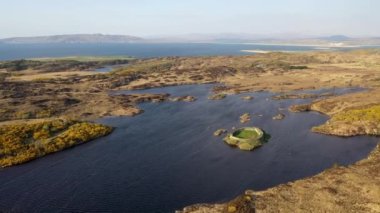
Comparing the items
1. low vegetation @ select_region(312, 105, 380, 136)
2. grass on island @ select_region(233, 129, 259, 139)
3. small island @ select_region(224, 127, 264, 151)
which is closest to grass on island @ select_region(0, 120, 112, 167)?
small island @ select_region(224, 127, 264, 151)

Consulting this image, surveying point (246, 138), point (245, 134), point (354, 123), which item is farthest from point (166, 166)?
point (354, 123)

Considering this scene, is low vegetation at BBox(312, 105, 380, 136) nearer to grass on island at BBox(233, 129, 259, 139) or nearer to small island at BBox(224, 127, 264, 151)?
small island at BBox(224, 127, 264, 151)

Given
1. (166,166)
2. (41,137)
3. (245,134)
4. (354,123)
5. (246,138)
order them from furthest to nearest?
(354,123)
(245,134)
(41,137)
(246,138)
(166,166)

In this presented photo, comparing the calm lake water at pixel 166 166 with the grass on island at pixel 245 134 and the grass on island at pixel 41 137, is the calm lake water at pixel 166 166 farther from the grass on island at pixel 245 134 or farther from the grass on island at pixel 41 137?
the grass on island at pixel 245 134

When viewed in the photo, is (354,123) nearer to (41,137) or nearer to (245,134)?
(245,134)

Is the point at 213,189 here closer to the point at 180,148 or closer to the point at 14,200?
the point at 180,148

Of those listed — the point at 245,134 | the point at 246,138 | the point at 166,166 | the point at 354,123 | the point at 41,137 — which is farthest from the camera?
the point at 354,123

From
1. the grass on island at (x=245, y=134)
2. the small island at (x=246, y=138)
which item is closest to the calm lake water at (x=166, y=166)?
the small island at (x=246, y=138)
